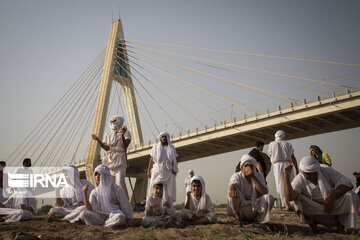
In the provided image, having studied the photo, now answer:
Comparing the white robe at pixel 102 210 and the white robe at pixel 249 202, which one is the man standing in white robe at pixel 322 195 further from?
the white robe at pixel 102 210

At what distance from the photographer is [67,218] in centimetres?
413

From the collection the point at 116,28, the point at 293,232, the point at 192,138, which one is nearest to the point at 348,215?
the point at 293,232

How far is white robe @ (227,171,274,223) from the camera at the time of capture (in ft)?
11.3

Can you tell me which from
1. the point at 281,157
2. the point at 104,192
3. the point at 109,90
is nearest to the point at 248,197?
the point at 104,192

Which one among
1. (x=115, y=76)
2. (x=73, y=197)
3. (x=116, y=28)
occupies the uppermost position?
(x=116, y=28)

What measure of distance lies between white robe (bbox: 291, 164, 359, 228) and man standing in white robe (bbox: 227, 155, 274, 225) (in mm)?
346

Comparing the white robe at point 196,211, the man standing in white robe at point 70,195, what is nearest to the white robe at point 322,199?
the white robe at point 196,211

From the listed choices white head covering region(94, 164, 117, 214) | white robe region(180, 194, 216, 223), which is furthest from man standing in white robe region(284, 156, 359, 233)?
white head covering region(94, 164, 117, 214)

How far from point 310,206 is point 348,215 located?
13.5 inches

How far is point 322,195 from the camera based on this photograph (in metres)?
3.19

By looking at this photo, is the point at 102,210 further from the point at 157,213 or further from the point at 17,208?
the point at 17,208

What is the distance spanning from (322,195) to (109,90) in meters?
20.0

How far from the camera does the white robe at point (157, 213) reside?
3.85 meters

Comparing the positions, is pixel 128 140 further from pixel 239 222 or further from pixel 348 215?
pixel 348 215
